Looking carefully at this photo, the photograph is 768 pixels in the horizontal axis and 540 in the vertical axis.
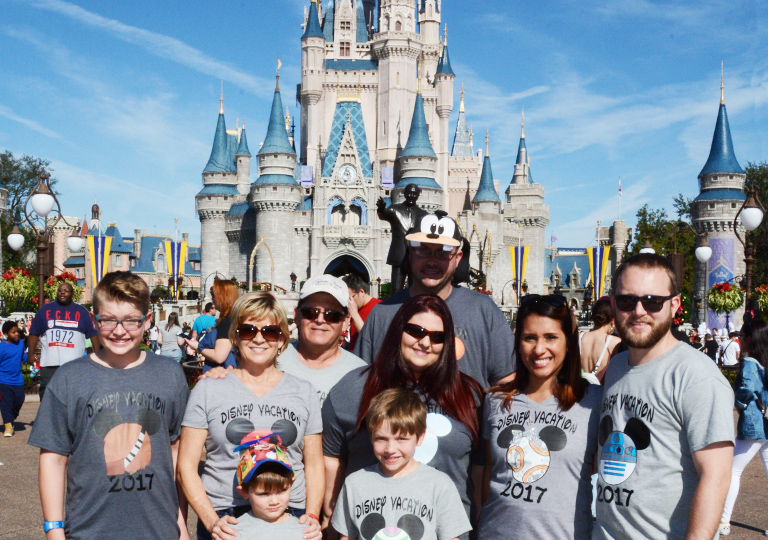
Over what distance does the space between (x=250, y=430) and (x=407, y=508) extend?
756 mm

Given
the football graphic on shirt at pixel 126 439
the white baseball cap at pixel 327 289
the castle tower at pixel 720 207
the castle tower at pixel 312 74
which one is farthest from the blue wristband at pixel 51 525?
the castle tower at pixel 312 74

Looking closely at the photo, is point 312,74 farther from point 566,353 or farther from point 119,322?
point 566,353

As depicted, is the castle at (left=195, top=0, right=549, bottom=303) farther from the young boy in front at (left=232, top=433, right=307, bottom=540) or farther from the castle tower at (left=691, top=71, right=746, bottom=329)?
the young boy in front at (left=232, top=433, right=307, bottom=540)

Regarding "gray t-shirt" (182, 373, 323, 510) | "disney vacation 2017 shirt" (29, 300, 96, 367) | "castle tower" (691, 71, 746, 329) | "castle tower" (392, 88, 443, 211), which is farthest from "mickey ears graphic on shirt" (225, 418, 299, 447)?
"castle tower" (392, 88, 443, 211)

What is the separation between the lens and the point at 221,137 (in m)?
52.9

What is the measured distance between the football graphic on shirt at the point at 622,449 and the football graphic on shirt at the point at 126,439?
6.03 feet

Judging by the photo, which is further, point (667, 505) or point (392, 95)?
point (392, 95)

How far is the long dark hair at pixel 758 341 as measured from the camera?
5.68 metres

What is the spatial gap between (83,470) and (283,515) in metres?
0.84

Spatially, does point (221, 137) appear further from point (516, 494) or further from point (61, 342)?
point (516, 494)

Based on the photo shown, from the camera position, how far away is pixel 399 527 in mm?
2889

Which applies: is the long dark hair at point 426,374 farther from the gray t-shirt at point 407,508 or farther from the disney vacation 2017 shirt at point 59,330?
the disney vacation 2017 shirt at point 59,330

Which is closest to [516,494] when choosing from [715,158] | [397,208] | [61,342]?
[397,208]

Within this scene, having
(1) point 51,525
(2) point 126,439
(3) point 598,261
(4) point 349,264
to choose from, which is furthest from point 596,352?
(4) point 349,264
